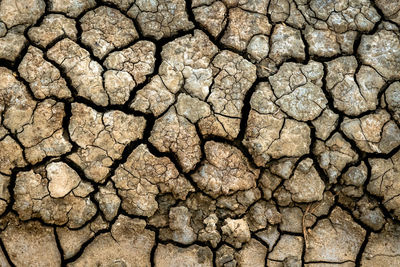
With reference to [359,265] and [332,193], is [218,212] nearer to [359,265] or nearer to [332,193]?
[332,193]

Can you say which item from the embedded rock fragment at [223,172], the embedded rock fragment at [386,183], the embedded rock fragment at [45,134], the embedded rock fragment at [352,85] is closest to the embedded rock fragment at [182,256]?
the embedded rock fragment at [223,172]

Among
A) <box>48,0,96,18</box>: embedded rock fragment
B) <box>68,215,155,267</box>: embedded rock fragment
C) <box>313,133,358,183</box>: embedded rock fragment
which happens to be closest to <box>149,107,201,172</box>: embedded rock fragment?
<box>68,215,155,267</box>: embedded rock fragment

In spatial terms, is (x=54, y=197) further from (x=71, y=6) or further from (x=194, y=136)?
(x=71, y=6)

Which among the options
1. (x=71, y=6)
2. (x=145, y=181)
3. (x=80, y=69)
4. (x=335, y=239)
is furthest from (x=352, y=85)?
(x=71, y=6)

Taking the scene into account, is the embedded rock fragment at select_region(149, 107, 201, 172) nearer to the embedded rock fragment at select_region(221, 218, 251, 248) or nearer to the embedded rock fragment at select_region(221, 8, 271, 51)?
the embedded rock fragment at select_region(221, 218, 251, 248)

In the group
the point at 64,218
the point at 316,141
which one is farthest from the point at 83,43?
the point at 316,141

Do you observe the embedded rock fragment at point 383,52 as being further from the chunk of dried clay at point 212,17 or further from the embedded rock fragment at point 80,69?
the embedded rock fragment at point 80,69

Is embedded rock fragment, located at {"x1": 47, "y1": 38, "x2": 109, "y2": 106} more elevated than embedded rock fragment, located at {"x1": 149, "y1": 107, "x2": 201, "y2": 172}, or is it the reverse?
embedded rock fragment, located at {"x1": 47, "y1": 38, "x2": 109, "y2": 106}
